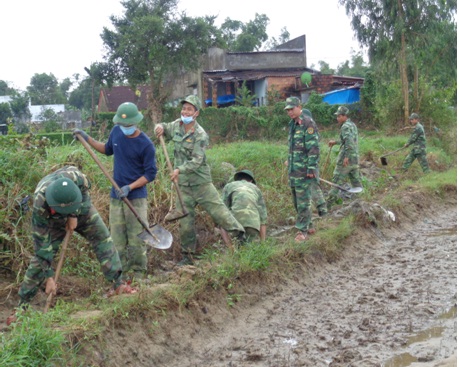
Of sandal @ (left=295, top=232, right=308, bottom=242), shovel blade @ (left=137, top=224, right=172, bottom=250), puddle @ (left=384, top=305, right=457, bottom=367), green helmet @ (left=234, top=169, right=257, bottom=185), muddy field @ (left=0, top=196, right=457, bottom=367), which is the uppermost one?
green helmet @ (left=234, top=169, right=257, bottom=185)

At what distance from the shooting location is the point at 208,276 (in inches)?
230

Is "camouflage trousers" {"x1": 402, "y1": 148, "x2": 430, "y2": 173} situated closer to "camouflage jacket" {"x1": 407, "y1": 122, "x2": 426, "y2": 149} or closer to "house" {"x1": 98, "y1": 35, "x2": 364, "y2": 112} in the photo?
"camouflage jacket" {"x1": 407, "y1": 122, "x2": 426, "y2": 149}

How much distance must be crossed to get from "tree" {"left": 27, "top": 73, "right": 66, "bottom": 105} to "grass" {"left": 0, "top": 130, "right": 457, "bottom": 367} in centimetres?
5229

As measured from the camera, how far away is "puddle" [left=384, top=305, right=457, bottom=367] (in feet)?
15.2

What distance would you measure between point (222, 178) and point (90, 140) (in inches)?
158


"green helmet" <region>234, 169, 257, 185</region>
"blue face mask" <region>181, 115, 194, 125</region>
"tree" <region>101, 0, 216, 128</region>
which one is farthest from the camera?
"tree" <region>101, 0, 216, 128</region>

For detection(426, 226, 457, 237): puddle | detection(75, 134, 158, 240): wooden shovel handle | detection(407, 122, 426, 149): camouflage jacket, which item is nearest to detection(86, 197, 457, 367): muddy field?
detection(75, 134, 158, 240): wooden shovel handle

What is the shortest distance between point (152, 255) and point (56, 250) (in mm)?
1947

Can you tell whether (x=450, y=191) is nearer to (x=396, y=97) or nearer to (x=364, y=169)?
(x=364, y=169)

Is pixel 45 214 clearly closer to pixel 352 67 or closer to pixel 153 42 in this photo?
pixel 153 42

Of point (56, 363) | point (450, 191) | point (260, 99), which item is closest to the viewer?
point (56, 363)

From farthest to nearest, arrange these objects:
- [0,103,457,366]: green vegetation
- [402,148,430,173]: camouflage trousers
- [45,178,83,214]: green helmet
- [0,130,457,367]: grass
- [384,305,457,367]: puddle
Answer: [402,148,430,173]: camouflage trousers < [384,305,457,367]: puddle < [45,178,83,214]: green helmet < [0,103,457,366]: green vegetation < [0,130,457,367]: grass

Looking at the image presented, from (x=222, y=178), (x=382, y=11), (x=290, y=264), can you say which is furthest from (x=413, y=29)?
(x=290, y=264)

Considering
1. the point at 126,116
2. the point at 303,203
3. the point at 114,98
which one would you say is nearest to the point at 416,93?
the point at 303,203
